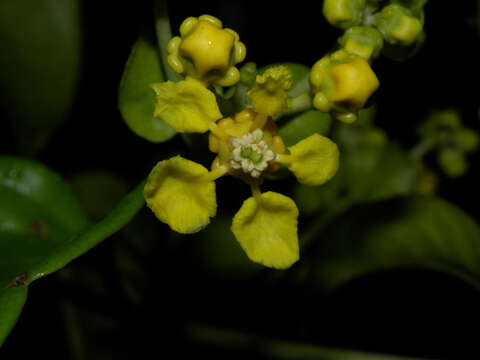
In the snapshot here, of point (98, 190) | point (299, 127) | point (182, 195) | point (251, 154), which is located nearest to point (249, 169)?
point (251, 154)

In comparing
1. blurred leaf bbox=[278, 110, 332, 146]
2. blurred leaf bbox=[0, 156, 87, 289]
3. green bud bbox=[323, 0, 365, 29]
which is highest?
green bud bbox=[323, 0, 365, 29]

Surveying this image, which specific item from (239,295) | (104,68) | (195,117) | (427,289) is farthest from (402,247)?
(104,68)

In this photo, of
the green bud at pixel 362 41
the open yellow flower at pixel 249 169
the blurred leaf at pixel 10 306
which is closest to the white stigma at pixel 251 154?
the open yellow flower at pixel 249 169

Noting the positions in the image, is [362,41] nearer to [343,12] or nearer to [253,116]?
[343,12]

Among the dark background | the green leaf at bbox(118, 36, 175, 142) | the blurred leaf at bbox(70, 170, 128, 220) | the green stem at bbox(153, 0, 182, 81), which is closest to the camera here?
the green stem at bbox(153, 0, 182, 81)

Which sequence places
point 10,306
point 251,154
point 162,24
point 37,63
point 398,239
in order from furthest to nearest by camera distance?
point 37,63
point 398,239
point 162,24
point 251,154
point 10,306

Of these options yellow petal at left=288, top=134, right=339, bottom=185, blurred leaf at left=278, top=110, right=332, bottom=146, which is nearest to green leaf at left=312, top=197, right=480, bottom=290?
blurred leaf at left=278, top=110, right=332, bottom=146

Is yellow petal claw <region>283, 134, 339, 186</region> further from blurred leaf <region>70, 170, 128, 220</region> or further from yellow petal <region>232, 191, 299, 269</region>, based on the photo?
blurred leaf <region>70, 170, 128, 220</region>
